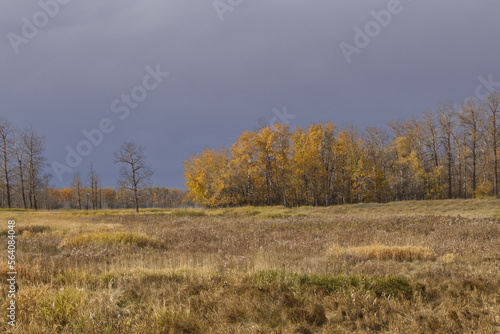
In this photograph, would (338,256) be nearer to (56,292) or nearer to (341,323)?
(341,323)

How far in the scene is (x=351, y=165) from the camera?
50.8 meters

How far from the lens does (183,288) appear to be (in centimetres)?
613

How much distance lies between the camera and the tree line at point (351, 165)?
4600cm

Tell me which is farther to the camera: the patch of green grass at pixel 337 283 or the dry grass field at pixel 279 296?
the patch of green grass at pixel 337 283

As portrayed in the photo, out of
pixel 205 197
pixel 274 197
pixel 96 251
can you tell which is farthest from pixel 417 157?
pixel 96 251

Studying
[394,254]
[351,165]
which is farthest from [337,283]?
[351,165]

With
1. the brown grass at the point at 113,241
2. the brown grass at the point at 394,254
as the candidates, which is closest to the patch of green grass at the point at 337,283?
the brown grass at the point at 394,254

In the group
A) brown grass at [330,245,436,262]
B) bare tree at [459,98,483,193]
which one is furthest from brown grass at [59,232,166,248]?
bare tree at [459,98,483,193]

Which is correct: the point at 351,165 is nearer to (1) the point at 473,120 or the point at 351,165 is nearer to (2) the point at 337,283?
(1) the point at 473,120

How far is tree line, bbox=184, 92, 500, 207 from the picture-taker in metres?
46.0

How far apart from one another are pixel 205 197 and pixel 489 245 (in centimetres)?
4690

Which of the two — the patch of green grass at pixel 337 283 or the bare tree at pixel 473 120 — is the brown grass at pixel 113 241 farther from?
the bare tree at pixel 473 120

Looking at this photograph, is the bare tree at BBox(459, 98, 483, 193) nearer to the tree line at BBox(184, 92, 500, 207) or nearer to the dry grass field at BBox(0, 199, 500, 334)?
the tree line at BBox(184, 92, 500, 207)

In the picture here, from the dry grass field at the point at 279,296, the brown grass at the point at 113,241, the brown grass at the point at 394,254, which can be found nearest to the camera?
the dry grass field at the point at 279,296
